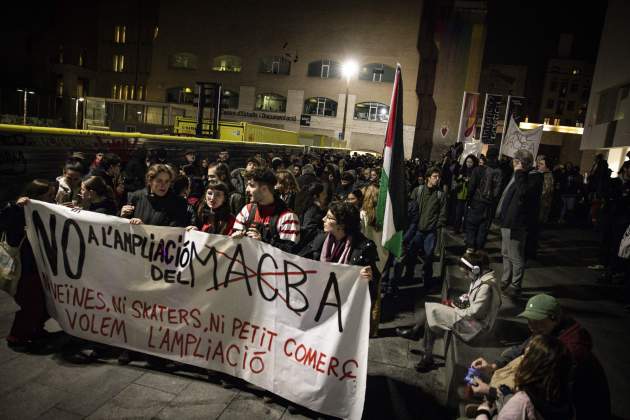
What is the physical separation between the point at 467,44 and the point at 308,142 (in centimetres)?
3264

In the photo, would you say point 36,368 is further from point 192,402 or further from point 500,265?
point 500,265

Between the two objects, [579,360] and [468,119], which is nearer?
[579,360]

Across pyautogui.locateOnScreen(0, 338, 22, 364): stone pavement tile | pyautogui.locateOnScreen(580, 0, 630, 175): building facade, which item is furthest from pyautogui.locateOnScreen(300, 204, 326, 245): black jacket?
pyautogui.locateOnScreen(580, 0, 630, 175): building facade

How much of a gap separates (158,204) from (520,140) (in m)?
8.99

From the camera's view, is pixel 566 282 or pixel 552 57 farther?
pixel 552 57

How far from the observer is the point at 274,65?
47.6m

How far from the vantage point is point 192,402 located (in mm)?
3516

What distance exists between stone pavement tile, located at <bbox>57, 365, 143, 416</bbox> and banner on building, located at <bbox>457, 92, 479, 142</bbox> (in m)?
13.8

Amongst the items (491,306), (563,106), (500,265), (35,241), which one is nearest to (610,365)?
(491,306)

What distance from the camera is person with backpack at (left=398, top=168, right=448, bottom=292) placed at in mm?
6938

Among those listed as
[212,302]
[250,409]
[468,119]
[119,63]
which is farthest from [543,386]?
[119,63]

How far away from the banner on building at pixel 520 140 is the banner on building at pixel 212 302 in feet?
27.3

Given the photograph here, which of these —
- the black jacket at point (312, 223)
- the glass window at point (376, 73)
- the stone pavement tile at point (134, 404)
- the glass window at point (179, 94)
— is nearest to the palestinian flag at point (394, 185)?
the black jacket at point (312, 223)

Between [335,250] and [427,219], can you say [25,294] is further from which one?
[427,219]
